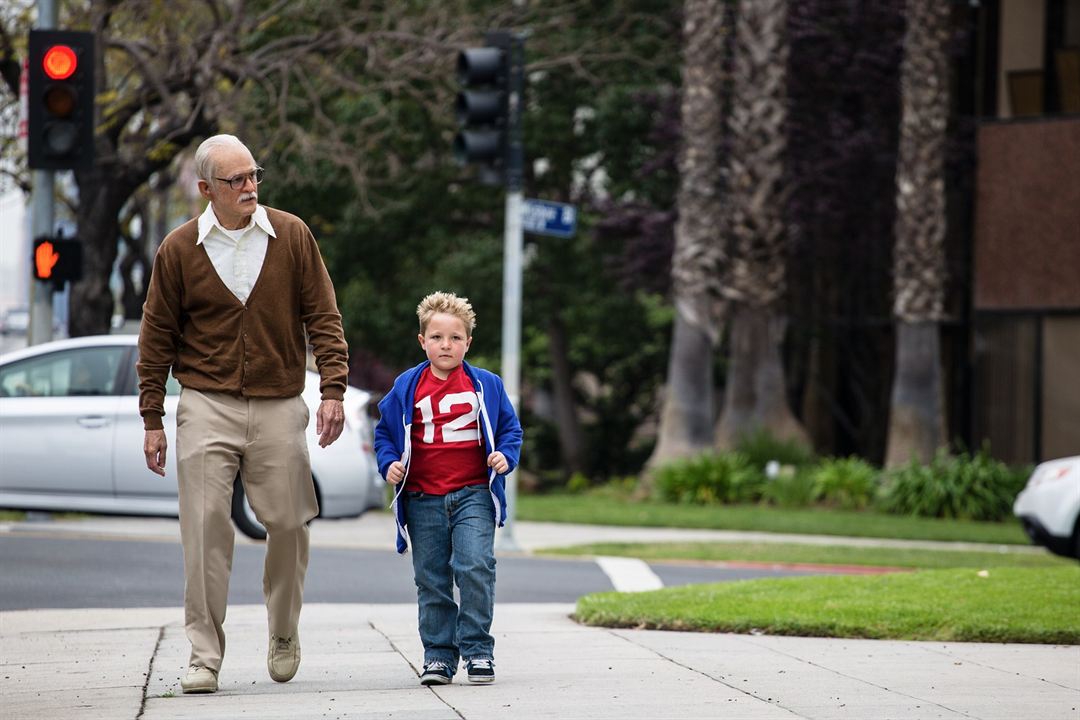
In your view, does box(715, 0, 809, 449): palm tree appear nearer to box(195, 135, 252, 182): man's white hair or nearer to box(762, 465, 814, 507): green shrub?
box(762, 465, 814, 507): green shrub

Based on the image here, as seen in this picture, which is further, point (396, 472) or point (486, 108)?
point (486, 108)

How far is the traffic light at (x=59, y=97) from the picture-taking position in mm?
12961

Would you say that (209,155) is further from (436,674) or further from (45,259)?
(45,259)

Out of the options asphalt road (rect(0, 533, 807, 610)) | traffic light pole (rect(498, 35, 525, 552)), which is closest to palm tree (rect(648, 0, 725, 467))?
traffic light pole (rect(498, 35, 525, 552))

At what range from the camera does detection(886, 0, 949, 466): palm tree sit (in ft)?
68.0

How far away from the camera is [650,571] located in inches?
499

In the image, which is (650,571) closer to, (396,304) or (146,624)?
(146,624)

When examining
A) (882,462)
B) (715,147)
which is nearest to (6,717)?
(715,147)

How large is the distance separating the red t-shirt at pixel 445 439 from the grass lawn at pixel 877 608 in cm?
265

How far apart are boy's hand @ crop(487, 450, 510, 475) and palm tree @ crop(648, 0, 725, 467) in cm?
1532

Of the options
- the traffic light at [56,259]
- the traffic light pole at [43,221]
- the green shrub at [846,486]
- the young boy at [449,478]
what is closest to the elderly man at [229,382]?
the young boy at [449,478]

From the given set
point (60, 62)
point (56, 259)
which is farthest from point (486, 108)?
point (56, 259)

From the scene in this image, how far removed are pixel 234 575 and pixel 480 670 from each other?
5362 mm

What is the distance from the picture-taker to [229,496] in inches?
239
